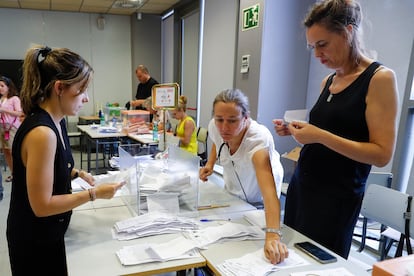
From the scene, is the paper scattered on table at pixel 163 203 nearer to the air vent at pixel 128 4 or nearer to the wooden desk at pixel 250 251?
the wooden desk at pixel 250 251

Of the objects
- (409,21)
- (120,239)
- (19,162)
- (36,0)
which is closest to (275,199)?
(120,239)

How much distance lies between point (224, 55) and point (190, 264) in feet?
10.7

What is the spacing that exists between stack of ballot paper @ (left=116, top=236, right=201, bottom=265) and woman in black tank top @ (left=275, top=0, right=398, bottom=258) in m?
0.49

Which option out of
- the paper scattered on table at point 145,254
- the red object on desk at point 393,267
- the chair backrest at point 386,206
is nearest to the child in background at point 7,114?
the paper scattered on table at point 145,254

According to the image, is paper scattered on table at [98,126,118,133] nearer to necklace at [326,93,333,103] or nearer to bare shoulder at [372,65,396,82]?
necklace at [326,93,333,103]

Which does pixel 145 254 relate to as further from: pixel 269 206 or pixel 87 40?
pixel 87 40

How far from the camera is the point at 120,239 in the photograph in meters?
1.12

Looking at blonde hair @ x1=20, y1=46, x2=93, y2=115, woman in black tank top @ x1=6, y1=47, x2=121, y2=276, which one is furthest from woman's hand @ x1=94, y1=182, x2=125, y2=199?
blonde hair @ x1=20, y1=46, x2=93, y2=115

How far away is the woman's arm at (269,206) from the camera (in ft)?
3.28

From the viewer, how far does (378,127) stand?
996mm

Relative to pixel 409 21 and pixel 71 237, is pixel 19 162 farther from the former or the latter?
pixel 409 21

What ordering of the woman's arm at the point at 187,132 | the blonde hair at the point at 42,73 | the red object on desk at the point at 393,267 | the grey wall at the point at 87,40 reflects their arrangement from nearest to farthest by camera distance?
the red object on desk at the point at 393,267
the blonde hair at the point at 42,73
the woman's arm at the point at 187,132
the grey wall at the point at 87,40

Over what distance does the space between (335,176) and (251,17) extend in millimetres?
2420

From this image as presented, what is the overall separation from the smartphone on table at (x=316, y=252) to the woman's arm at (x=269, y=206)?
3.0 inches
